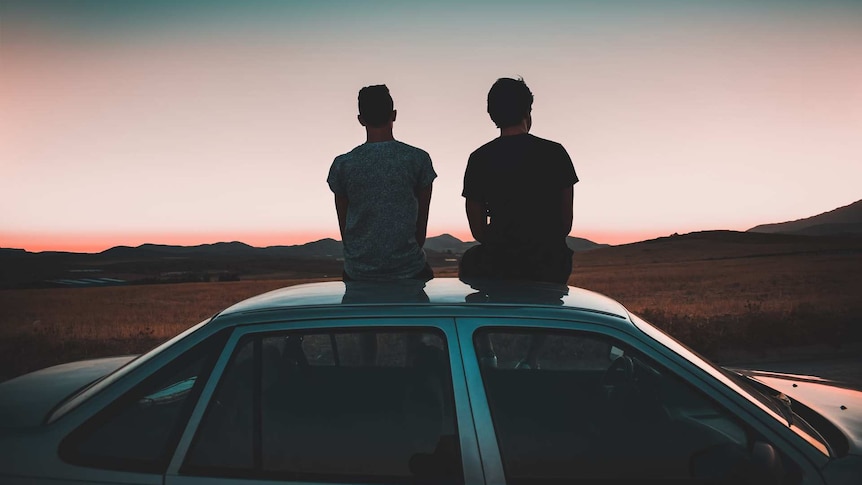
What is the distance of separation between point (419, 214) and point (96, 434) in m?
2.42

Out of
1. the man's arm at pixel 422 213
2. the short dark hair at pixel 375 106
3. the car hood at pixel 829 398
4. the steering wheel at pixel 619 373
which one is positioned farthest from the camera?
the short dark hair at pixel 375 106

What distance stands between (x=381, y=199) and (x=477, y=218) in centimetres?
72

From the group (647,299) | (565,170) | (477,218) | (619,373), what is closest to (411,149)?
(477,218)

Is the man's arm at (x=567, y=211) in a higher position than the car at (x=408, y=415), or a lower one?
higher

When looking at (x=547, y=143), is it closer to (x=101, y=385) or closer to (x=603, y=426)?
(x=603, y=426)

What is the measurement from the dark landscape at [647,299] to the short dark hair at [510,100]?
5.48m

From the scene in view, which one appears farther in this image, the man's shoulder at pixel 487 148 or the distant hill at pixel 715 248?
the distant hill at pixel 715 248

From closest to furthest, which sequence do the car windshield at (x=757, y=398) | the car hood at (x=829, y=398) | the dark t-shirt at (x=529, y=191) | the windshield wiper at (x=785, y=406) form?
the car windshield at (x=757, y=398) → the windshield wiper at (x=785, y=406) → the car hood at (x=829, y=398) → the dark t-shirt at (x=529, y=191)

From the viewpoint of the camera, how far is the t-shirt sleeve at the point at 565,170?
152 inches

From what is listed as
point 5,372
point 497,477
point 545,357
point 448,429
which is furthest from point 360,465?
point 5,372

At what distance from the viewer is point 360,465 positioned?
6.48 feet

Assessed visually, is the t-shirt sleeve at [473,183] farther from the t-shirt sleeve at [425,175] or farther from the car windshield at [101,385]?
the car windshield at [101,385]

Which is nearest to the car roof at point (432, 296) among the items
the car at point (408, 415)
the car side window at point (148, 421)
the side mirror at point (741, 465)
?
the car at point (408, 415)

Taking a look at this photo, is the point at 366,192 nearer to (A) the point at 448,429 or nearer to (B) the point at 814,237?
(A) the point at 448,429
